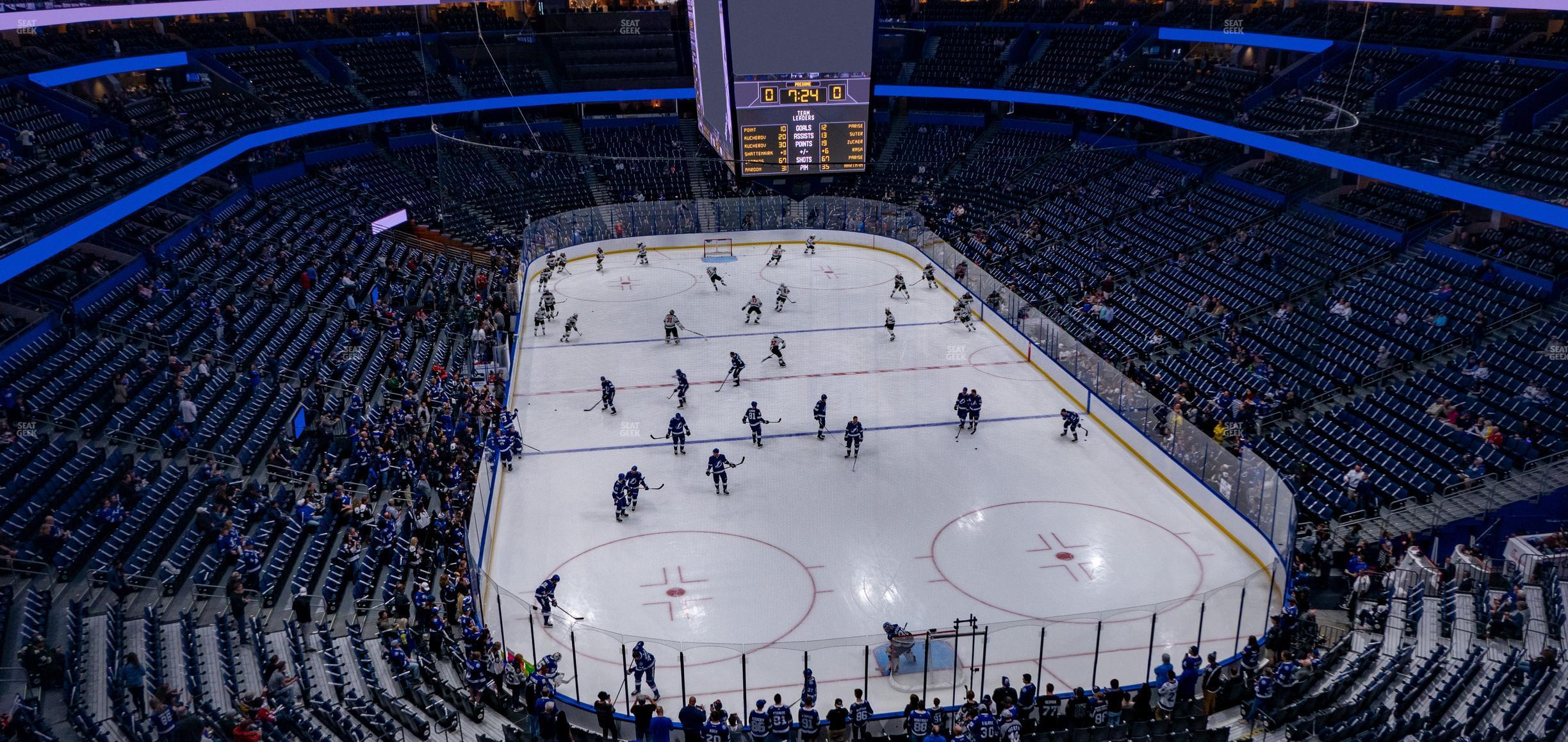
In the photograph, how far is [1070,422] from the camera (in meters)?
22.8

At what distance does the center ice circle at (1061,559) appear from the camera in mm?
17000

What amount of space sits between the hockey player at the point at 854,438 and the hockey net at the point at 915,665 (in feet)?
24.4

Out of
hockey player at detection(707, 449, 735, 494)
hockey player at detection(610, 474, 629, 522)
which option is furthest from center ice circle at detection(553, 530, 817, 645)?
hockey player at detection(707, 449, 735, 494)

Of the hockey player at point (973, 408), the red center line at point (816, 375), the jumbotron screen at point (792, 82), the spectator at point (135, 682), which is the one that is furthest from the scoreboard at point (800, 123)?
the spectator at point (135, 682)

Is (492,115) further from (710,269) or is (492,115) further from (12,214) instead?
(12,214)

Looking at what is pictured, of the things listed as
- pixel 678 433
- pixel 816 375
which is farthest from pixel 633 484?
pixel 816 375

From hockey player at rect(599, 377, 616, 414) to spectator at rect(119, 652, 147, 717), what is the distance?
12.7 m

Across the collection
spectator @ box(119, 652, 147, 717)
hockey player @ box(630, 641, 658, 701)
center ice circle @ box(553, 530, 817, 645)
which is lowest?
center ice circle @ box(553, 530, 817, 645)

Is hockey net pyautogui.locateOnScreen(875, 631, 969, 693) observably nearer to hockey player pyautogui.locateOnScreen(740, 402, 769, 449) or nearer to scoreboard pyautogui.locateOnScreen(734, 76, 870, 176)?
scoreboard pyautogui.locateOnScreen(734, 76, 870, 176)

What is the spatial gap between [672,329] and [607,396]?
539cm

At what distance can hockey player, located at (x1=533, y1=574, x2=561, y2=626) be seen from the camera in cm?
1582

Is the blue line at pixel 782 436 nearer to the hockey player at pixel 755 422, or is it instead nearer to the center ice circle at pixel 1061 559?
the hockey player at pixel 755 422

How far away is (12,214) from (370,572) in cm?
1210

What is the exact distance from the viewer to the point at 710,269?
35.6m
